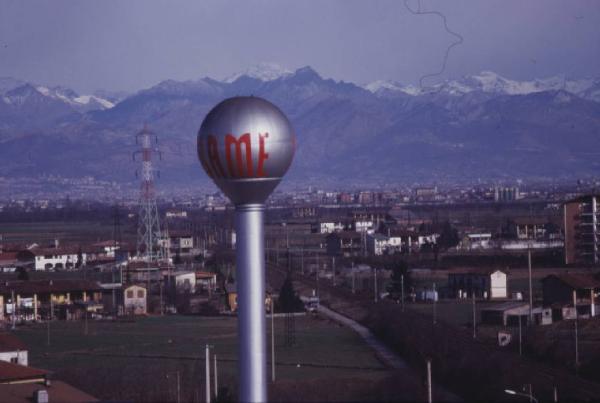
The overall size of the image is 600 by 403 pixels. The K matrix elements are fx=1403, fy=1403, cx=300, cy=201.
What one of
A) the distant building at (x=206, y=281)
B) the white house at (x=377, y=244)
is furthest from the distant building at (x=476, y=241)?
the distant building at (x=206, y=281)

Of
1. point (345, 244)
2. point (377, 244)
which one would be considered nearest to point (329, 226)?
point (345, 244)

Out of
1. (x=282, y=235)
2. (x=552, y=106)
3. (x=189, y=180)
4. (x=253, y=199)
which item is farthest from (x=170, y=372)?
(x=552, y=106)

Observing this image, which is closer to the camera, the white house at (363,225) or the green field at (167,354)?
the green field at (167,354)

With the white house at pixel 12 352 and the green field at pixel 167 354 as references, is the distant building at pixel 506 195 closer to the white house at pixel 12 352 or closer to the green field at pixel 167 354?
the green field at pixel 167 354

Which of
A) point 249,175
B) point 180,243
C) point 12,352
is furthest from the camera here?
point 180,243

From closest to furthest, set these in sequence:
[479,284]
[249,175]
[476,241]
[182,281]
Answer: [249,175], [479,284], [182,281], [476,241]

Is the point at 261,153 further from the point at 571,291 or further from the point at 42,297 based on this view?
the point at 42,297

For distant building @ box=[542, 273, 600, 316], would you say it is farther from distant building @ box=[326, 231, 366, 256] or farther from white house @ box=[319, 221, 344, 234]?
white house @ box=[319, 221, 344, 234]
